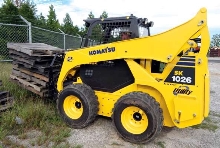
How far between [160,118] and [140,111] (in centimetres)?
38

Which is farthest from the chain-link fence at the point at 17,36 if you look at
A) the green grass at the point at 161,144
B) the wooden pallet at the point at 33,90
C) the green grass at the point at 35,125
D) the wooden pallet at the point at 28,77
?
the green grass at the point at 161,144

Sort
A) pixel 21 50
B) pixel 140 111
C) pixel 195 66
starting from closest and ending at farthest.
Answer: pixel 195 66
pixel 140 111
pixel 21 50

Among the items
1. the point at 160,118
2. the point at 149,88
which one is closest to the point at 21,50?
the point at 149,88

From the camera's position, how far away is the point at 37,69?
19.6 ft

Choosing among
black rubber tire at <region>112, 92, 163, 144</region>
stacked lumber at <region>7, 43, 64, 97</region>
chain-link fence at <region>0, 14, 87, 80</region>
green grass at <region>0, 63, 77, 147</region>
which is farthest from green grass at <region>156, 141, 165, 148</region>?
chain-link fence at <region>0, 14, 87, 80</region>

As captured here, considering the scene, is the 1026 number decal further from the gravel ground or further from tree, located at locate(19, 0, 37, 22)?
tree, located at locate(19, 0, 37, 22)

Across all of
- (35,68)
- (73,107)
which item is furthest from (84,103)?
(35,68)

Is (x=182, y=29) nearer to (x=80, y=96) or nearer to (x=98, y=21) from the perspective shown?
(x=98, y=21)

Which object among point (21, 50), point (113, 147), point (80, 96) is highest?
point (21, 50)

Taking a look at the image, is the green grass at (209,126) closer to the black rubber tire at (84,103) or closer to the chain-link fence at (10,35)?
the black rubber tire at (84,103)

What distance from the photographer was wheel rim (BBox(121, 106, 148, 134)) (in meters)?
4.52

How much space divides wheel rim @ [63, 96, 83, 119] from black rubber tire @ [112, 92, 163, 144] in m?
0.91

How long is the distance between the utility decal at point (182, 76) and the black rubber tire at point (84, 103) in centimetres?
158

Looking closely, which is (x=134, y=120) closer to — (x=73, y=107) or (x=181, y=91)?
(x=181, y=91)
